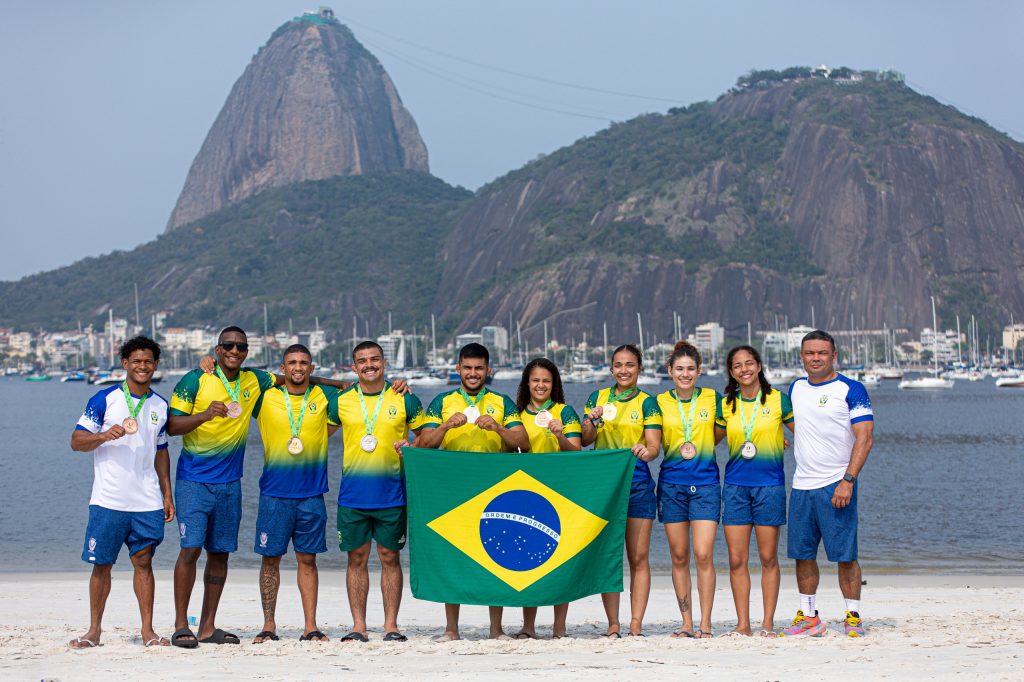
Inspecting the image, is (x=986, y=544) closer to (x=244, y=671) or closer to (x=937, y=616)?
(x=937, y=616)

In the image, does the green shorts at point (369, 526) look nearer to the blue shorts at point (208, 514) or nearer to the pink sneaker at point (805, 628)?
the blue shorts at point (208, 514)

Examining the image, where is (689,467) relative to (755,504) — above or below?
above

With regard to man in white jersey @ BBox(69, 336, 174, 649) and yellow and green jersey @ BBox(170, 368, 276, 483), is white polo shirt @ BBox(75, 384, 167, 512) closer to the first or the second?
man in white jersey @ BBox(69, 336, 174, 649)

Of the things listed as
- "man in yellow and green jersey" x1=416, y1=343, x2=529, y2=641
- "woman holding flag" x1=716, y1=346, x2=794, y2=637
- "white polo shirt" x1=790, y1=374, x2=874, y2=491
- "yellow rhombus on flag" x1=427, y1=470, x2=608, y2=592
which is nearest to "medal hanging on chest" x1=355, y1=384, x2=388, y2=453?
"man in yellow and green jersey" x1=416, y1=343, x2=529, y2=641

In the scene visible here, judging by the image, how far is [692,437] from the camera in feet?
29.9

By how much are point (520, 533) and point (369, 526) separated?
1.18 metres

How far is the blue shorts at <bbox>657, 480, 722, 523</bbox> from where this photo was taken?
9164 millimetres

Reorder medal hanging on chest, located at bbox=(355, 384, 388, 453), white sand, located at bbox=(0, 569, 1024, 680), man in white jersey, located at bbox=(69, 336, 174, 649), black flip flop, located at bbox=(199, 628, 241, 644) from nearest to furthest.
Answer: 1. white sand, located at bbox=(0, 569, 1024, 680)
2. man in white jersey, located at bbox=(69, 336, 174, 649)
3. medal hanging on chest, located at bbox=(355, 384, 388, 453)
4. black flip flop, located at bbox=(199, 628, 241, 644)

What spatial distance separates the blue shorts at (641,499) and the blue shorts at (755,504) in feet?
1.86

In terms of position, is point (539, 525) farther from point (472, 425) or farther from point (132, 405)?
point (132, 405)

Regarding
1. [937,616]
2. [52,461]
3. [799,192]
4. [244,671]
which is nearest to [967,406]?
[52,461]

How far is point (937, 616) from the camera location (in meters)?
11.1

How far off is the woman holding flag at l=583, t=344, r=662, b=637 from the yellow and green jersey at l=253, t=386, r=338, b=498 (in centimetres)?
206

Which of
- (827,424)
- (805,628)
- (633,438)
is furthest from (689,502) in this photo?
(805,628)
